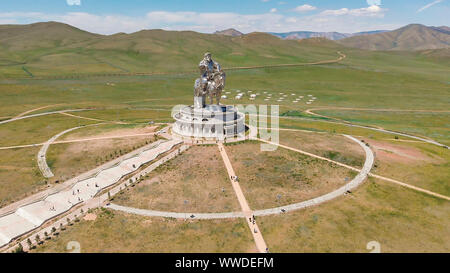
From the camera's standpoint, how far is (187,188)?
42.2 meters

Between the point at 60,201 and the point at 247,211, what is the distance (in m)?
27.2

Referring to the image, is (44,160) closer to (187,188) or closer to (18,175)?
(18,175)

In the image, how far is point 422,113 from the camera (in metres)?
97.4

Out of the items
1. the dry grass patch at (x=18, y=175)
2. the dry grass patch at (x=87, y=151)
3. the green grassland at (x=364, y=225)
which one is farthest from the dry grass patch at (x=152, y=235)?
the dry grass patch at (x=87, y=151)

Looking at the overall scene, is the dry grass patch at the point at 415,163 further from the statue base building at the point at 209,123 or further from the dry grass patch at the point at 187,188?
the statue base building at the point at 209,123

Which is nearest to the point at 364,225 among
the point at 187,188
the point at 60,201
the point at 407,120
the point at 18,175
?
the point at 187,188

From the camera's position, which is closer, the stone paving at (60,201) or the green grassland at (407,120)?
the stone paving at (60,201)

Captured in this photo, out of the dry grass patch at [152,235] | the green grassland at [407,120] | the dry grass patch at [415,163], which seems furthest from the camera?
the green grassland at [407,120]

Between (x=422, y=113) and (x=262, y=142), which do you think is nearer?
(x=262, y=142)

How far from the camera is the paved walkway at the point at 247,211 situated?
30.9m

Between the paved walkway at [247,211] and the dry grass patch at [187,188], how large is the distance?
0.82 meters

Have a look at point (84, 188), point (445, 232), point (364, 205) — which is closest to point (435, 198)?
point (445, 232)
